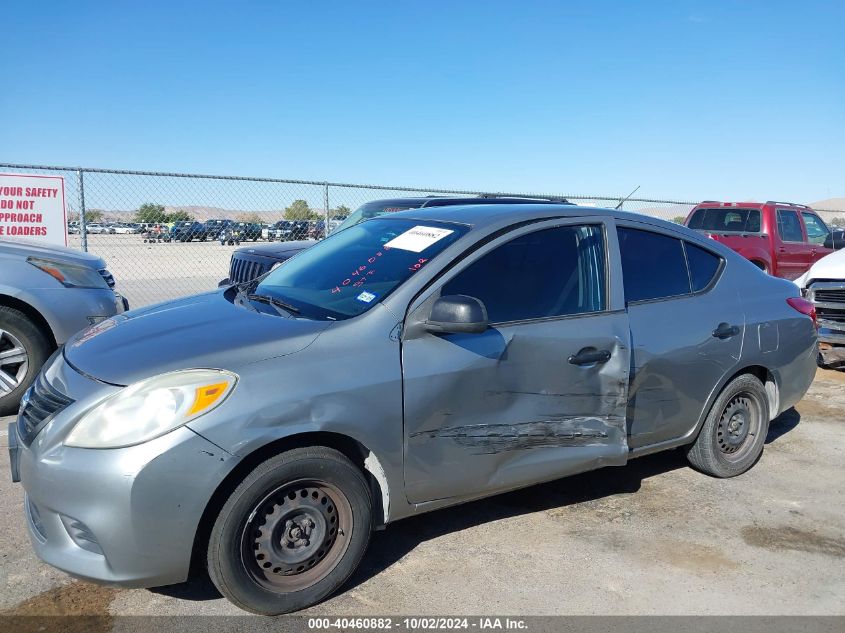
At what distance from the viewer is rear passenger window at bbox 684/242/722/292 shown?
4.25 meters

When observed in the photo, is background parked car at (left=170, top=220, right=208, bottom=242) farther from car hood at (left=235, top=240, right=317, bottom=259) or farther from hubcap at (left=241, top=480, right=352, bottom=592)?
hubcap at (left=241, top=480, right=352, bottom=592)

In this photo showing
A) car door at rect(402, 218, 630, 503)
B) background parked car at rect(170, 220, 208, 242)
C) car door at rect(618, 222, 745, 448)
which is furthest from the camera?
background parked car at rect(170, 220, 208, 242)

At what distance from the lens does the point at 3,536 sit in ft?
11.5

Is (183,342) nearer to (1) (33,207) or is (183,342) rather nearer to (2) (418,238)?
(2) (418,238)

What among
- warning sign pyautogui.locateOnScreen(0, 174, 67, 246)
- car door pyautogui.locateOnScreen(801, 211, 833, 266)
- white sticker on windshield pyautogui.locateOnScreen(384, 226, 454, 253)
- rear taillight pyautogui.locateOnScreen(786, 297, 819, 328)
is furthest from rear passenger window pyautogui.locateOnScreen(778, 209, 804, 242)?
warning sign pyautogui.locateOnScreen(0, 174, 67, 246)

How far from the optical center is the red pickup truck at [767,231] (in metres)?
11.5

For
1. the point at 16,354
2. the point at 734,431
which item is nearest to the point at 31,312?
the point at 16,354

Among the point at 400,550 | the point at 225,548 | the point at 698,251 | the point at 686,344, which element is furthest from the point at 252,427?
the point at 698,251

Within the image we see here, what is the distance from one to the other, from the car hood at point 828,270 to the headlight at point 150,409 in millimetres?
7019

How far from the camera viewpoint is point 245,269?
26.1 feet

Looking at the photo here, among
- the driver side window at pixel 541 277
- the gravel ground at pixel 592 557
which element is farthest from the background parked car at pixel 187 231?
the driver side window at pixel 541 277

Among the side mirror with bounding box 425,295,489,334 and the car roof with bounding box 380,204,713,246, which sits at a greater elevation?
the car roof with bounding box 380,204,713,246

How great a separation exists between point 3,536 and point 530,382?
109 inches

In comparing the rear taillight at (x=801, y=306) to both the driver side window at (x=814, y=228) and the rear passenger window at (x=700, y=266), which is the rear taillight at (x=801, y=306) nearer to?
the rear passenger window at (x=700, y=266)
